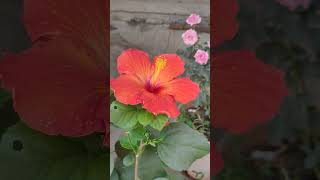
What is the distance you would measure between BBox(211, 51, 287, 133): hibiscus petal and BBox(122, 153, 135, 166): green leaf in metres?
0.28

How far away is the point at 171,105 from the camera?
1.62m

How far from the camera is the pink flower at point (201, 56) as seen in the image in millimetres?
1615

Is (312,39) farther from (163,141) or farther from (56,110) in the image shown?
(56,110)

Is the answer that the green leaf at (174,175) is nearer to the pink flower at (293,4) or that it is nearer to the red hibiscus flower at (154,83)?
the red hibiscus flower at (154,83)

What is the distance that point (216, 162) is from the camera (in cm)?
163

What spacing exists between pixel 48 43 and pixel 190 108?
1.58ft

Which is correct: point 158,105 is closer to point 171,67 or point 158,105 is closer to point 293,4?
point 171,67

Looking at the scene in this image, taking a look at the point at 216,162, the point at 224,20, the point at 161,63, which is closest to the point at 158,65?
the point at 161,63

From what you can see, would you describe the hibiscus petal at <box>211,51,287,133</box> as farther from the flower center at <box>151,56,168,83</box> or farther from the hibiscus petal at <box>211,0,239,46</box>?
the flower center at <box>151,56,168,83</box>

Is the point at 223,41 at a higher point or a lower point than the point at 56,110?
higher

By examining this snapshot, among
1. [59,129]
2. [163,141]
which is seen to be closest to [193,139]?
[163,141]

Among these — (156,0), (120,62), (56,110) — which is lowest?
(56,110)

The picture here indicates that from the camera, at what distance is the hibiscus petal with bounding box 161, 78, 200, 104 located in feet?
5.31

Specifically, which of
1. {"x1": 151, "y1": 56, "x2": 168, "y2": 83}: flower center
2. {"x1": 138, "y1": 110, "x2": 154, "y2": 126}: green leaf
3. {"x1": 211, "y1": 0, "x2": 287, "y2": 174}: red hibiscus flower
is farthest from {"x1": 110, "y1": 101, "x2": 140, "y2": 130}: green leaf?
{"x1": 211, "y1": 0, "x2": 287, "y2": 174}: red hibiscus flower
